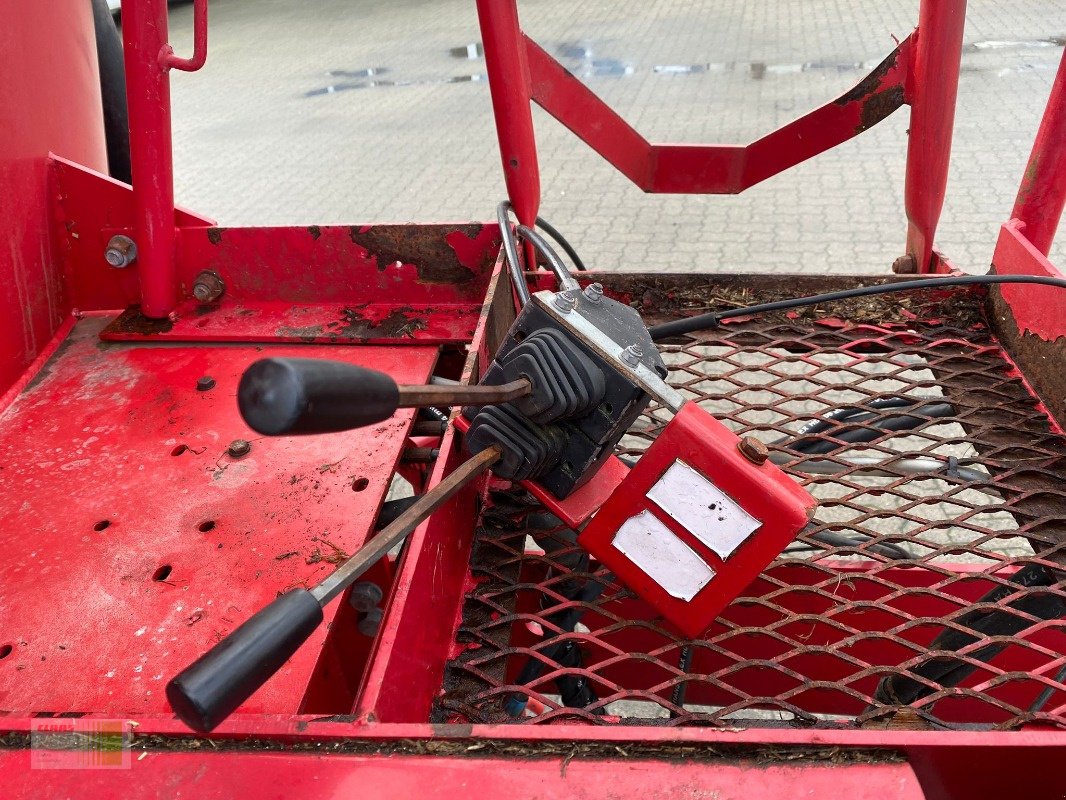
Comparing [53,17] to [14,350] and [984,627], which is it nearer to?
[14,350]

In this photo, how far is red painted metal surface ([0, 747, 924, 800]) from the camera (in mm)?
718

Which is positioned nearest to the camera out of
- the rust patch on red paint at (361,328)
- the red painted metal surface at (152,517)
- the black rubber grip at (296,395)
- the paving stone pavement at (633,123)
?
the black rubber grip at (296,395)

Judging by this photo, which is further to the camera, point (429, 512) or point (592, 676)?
point (592, 676)

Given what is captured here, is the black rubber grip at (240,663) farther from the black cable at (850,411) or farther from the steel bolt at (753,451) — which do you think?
the black cable at (850,411)

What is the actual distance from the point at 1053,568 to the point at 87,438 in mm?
1610

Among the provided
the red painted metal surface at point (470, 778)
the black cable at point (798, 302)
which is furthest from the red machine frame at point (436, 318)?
the black cable at point (798, 302)

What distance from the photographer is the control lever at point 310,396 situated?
1.83 feet

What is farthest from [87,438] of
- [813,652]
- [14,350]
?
[813,652]

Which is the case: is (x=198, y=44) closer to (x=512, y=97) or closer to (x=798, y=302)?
(x=512, y=97)

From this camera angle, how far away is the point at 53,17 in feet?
5.56

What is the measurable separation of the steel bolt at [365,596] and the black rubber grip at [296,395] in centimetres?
63

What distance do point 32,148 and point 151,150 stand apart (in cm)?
29

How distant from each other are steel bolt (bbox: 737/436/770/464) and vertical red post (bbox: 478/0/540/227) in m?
0.94

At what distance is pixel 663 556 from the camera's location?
0.97 m
